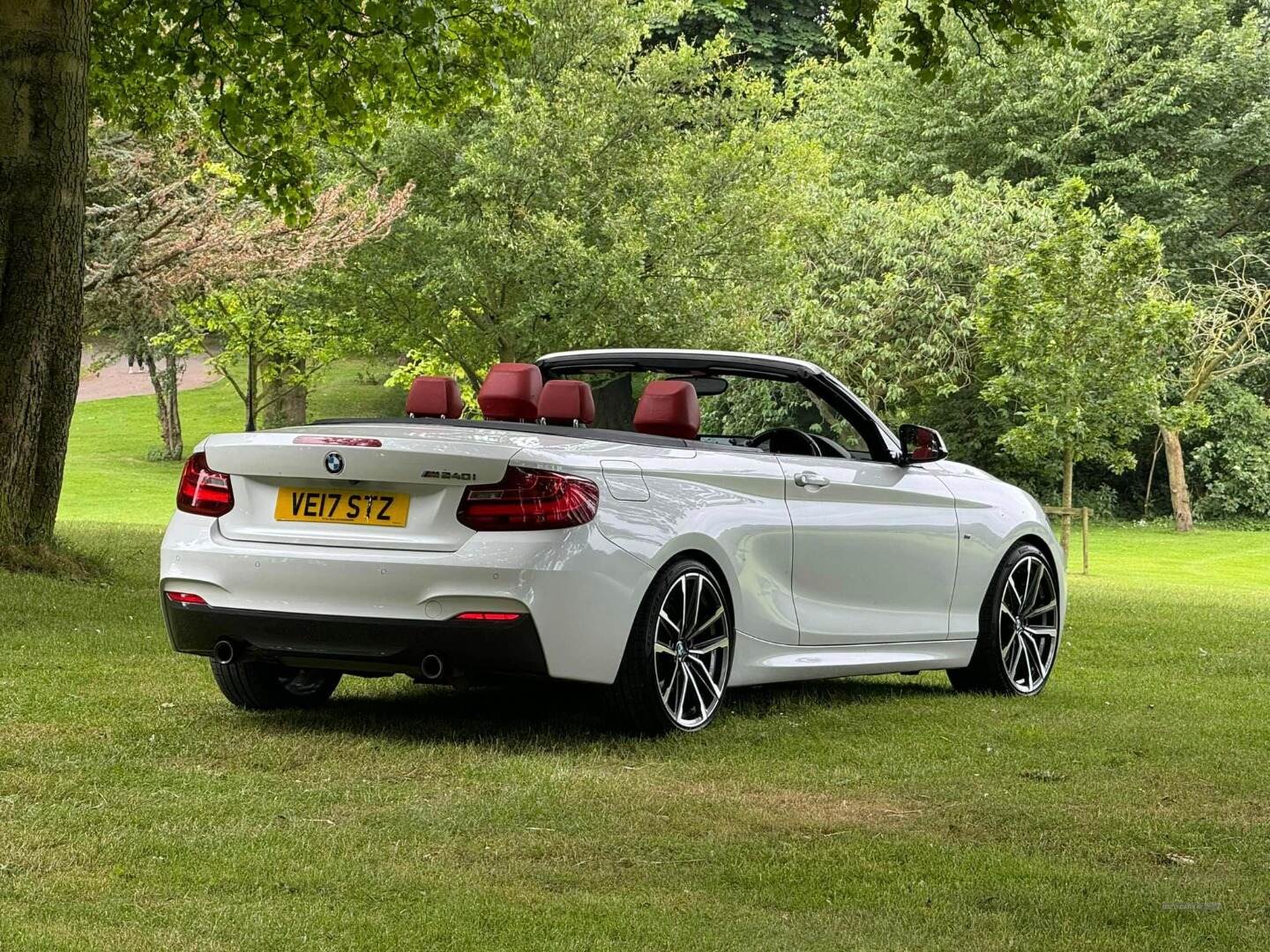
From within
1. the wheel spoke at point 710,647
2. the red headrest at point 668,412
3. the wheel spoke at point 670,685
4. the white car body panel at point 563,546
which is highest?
the red headrest at point 668,412

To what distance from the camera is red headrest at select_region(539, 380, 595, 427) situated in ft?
25.1

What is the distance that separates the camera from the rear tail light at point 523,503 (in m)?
6.70

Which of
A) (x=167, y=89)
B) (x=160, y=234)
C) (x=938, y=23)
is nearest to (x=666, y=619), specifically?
(x=938, y=23)

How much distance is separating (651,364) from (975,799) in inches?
117

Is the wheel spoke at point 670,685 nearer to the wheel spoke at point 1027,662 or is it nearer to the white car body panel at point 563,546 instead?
the white car body panel at point 563,546

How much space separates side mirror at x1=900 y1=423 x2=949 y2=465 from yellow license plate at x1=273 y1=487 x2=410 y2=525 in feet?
9.39

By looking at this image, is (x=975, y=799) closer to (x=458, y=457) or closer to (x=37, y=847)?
(x=458, y=457)

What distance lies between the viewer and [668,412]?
25.3ft

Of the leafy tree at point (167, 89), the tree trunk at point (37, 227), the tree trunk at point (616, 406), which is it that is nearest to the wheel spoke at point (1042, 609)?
the tree trunk at point (616, 406)

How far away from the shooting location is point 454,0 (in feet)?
52.8

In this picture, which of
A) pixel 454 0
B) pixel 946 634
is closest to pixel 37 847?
pixel 946 634

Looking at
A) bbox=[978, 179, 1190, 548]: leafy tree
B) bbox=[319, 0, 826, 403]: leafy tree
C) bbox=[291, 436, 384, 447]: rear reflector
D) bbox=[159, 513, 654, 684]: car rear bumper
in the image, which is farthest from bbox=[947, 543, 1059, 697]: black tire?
bbox=[978, 179, 1190, 548]: leafy tree

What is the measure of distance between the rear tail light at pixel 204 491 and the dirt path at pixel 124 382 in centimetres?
6104

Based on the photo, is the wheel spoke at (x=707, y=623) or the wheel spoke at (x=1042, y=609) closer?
the wheel spoke at (x=707, y=623)
